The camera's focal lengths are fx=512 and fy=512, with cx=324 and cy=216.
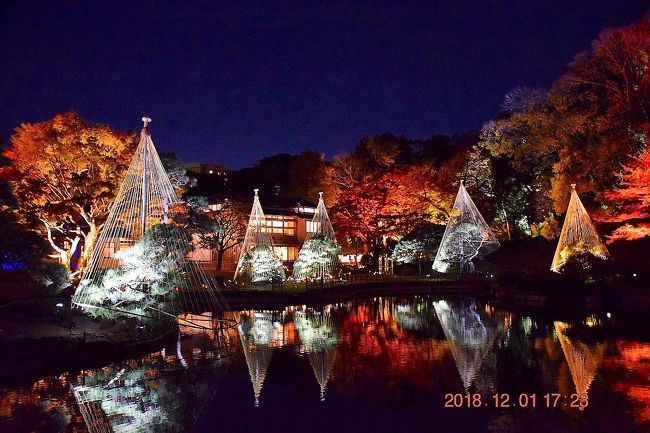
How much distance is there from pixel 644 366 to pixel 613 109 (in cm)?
1500

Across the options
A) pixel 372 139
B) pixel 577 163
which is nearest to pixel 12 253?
pixel 577 163

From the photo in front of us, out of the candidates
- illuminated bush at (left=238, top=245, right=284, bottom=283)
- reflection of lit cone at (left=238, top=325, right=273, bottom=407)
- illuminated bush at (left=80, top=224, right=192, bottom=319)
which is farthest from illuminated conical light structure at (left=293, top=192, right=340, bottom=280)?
reflection of lit cone at (left=238, top=325, right=273, bottom=407)

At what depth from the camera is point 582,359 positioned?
456 inches

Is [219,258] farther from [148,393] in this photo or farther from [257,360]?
[148,393]

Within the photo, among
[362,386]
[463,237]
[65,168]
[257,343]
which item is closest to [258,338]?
[257,343]

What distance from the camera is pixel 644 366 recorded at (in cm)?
1066

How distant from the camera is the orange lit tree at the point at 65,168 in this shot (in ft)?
75.4

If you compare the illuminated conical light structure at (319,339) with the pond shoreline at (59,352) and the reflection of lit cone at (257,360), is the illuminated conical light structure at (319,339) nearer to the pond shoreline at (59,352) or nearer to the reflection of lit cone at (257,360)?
the reflection of lit cone at (257,360)

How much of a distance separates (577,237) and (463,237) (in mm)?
8213

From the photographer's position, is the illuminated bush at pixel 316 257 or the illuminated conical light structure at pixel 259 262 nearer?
the illuminated conical light structure at pixel 259 262

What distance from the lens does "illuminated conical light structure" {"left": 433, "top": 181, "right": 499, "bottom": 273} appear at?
32.2m

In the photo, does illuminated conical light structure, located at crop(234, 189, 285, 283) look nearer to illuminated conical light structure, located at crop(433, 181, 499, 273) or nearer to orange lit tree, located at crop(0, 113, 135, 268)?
orange lit tree, located at crop(0, 113, 135, 268)

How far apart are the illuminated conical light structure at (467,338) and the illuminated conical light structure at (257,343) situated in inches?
164

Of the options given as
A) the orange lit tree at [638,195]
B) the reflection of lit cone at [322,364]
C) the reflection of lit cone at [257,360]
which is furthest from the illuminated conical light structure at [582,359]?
the orange lit tree at [638,195]
